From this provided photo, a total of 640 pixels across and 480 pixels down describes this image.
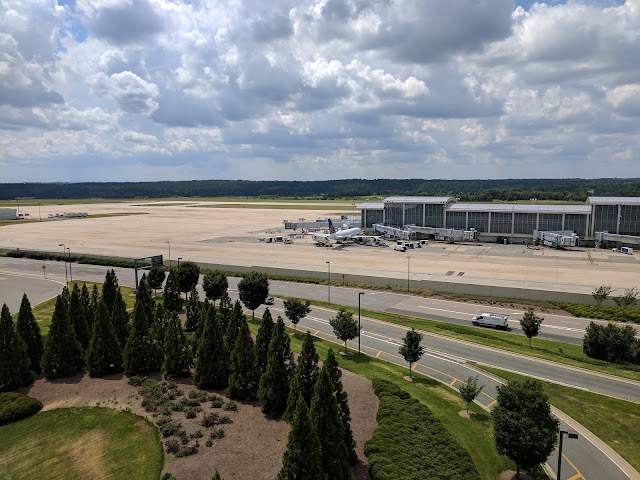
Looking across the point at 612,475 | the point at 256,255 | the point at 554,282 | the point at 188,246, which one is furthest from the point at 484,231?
the point at 612,475

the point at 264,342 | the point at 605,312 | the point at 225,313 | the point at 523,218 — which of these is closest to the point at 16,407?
the point at 225,313

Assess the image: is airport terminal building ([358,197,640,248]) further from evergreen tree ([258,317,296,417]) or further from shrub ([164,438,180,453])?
shrub ([164,438,180,453])

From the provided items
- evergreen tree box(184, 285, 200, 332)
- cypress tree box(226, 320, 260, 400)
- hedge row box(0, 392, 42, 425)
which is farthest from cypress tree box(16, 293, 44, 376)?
cypress tree box(226, 320, 260, 400)

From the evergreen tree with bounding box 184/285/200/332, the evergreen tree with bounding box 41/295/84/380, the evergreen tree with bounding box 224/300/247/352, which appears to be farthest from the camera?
the evergreen tree with bounding box 184/285/200/332

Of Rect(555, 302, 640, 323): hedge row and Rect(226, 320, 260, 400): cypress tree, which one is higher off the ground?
Rect(226, 320, 260, 400): cypress tree

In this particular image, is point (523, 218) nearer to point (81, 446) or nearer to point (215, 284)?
point (215, 284)

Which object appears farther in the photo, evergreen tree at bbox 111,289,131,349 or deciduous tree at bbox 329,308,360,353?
deciduous tree at bbox 329,308,360,353
